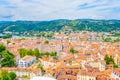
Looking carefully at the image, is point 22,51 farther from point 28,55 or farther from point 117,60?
point 117,60

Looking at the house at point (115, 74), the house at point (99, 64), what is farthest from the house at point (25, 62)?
the house at point (115, 74)

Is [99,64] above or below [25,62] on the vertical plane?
above

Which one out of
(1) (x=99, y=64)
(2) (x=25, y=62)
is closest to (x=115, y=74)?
(1) (x=99, y=64)

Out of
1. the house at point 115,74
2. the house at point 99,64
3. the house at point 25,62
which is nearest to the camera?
the house at point 115,74

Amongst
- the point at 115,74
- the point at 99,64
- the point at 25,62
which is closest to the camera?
Answer: the point at 115,74

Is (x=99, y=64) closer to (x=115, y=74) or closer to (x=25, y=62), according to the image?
(x=115, y=74)

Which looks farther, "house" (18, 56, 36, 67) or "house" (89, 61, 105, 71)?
"house" (18, 56, 36, 67)

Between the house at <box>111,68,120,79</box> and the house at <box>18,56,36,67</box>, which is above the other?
the house at <box>111,68,120,79</box>

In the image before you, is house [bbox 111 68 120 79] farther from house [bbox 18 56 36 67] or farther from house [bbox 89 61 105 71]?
house [bbox 18 56 36 67]

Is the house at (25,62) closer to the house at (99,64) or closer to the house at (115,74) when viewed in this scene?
the house at (99,64)

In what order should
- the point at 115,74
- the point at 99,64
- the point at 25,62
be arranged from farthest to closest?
the point at 25,62, the point at 99,64, the point at 115,74

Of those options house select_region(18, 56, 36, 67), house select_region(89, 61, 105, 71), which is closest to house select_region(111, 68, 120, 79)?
house select_region(89, 61, 105, 71)

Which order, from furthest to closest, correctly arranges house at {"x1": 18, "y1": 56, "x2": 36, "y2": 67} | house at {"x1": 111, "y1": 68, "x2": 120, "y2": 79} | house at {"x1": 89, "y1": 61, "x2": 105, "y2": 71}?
1. house at {"x1": 18, "y1": 56, "x2": 36, "y2": 67}
2. house at {"x1": 89, "y1": 61, "x2": 105, "y2": 71}
3. house at {"x1": 111, "y1": 68, "x2": 120, "y2": 79}
